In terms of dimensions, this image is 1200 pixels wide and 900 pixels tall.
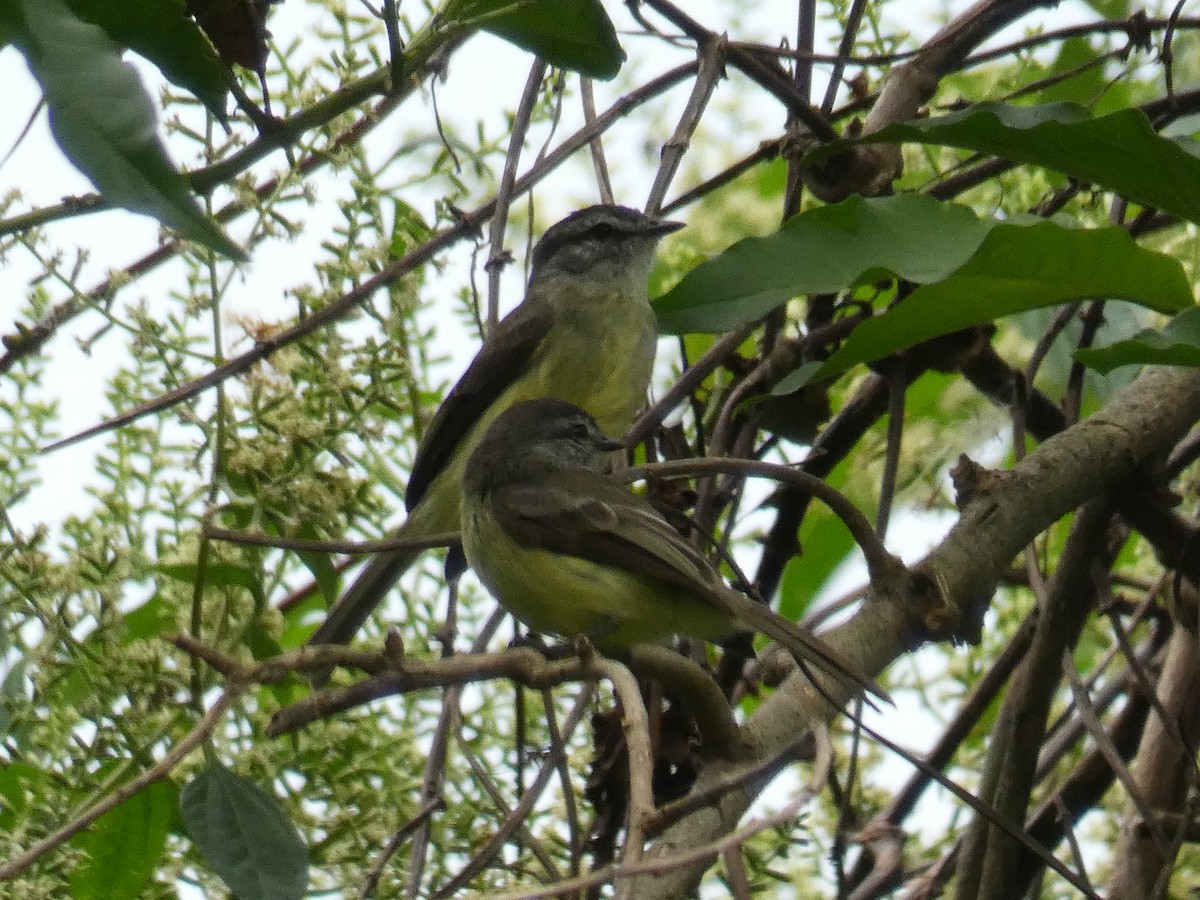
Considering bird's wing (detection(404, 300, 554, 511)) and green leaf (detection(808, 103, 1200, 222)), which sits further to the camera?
bird's wing (detection(404, 300, 554, 511))

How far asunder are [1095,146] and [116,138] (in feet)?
4.42

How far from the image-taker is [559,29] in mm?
2420

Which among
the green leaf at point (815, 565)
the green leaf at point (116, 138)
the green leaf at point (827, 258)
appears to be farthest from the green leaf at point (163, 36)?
the green leaf at point (815, 565)

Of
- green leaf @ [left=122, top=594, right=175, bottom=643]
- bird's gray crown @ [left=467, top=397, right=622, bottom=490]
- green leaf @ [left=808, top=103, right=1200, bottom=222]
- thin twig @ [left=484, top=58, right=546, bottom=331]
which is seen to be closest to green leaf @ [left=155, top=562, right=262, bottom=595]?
green leaf @ [left=122, top=594, right=175, bottom=643]

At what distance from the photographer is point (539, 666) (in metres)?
1.83

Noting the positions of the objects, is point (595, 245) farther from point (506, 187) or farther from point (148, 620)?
point (148, 620)

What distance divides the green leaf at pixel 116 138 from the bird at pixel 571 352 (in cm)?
263

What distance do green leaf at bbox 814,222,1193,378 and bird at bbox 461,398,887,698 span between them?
0.53 meters

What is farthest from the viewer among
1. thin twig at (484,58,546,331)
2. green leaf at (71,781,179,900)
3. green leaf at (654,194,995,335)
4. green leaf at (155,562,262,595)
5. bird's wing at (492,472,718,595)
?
thin twig at (484,58,546,331)

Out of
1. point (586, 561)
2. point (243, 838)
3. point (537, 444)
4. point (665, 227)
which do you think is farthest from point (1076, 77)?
point (243, 838)

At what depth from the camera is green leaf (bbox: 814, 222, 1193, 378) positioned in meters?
2.31

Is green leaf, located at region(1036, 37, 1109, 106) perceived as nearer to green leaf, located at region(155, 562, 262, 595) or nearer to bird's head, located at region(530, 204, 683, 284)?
bird's head, located at region(530, 204, 683, 284)

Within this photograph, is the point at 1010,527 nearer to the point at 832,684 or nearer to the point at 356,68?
the point at 832,684

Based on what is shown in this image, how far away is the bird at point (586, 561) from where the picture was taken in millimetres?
2824
